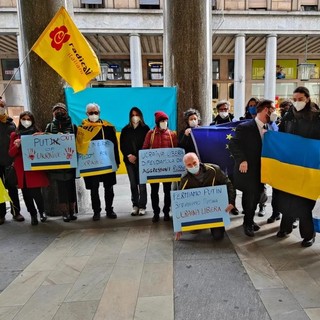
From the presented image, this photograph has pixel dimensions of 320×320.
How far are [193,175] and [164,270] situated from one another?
127 centimetres

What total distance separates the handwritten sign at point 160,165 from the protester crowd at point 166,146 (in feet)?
0.48

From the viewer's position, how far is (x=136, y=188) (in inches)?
200

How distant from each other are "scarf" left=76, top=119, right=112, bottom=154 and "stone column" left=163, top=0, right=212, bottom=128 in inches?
59.0

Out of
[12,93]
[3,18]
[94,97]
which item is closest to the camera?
[94,97]

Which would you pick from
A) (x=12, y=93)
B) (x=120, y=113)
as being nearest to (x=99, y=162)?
(x=120, y=113)

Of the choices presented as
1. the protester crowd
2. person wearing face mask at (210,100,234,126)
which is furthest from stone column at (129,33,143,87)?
person wearing face mask at (210,100,234,126)

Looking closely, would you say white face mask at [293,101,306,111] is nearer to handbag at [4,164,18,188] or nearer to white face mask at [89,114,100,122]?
white face mask at [89,114,100,122]

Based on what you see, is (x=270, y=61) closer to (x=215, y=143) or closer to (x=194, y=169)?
(x=215, y=143)

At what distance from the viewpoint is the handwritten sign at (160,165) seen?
4438 millimetres

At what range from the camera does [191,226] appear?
382cm

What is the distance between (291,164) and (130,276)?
2.36m

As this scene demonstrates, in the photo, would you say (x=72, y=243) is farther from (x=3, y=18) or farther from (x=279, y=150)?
(x=3, y=18)

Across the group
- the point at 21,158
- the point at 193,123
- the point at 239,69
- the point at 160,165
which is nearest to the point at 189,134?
the point at 193,123

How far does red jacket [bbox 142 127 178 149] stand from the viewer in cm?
451
